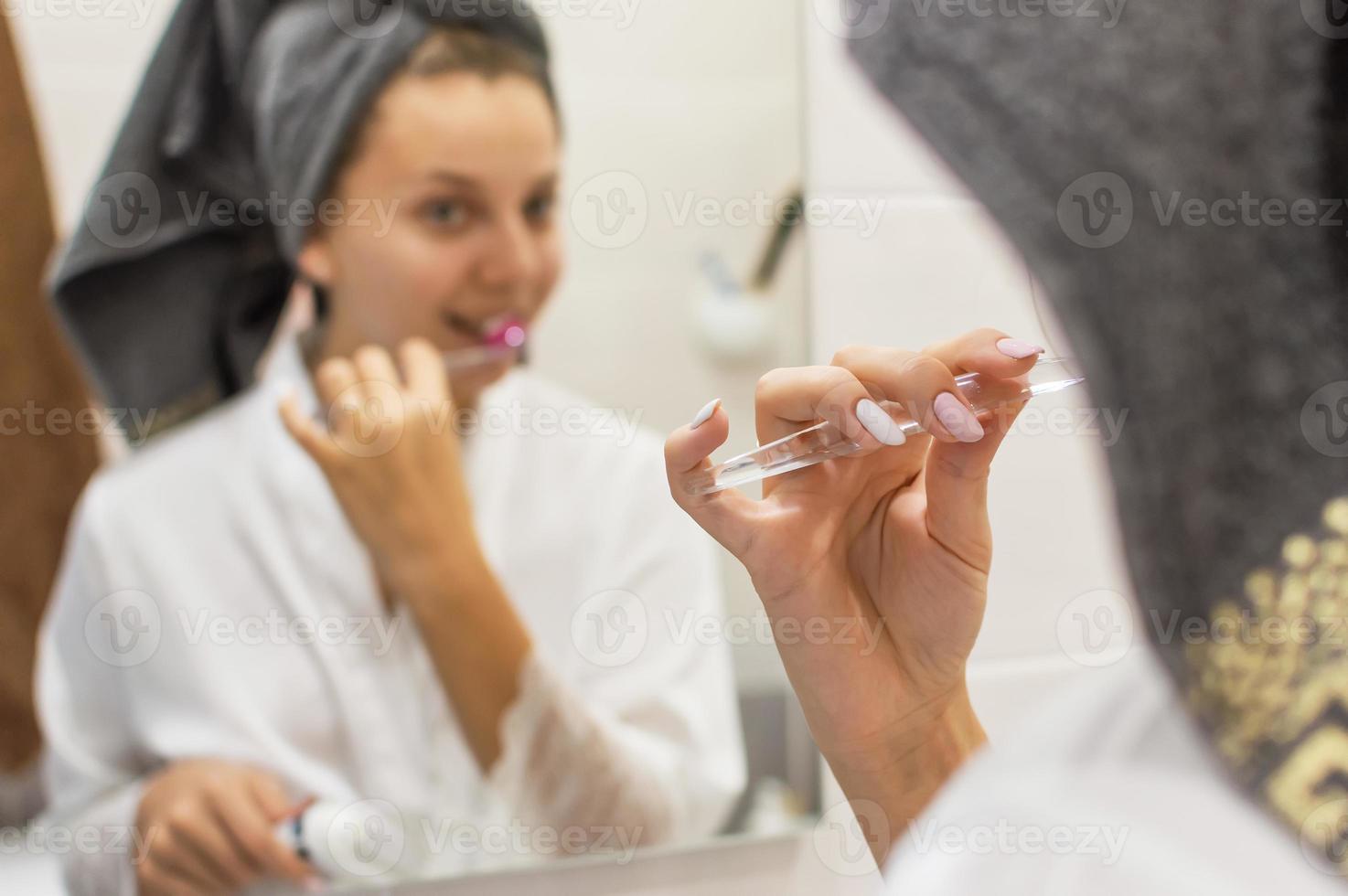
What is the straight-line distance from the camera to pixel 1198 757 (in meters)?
0.51

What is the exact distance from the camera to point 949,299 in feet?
2.79

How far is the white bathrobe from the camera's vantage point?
71 centimetres

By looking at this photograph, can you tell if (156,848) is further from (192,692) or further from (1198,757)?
(1198,757)

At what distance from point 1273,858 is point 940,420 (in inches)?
10.1

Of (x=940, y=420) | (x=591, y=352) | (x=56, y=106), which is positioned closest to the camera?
(x=940, y=420)

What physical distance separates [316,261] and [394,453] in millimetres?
149

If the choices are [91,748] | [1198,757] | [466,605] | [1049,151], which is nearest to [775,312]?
[1049,151]
